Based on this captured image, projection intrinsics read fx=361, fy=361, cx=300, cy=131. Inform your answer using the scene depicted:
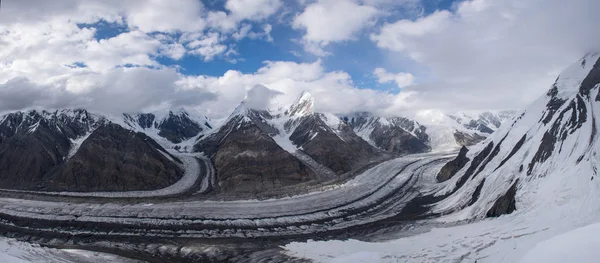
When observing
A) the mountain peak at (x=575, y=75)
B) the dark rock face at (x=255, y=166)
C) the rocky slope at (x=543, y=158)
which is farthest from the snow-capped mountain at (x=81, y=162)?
the mountain peak at (x=575, y=75)

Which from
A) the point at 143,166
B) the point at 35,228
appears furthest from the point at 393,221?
the point at 143,166

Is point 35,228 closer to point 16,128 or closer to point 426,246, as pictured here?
point 426,246

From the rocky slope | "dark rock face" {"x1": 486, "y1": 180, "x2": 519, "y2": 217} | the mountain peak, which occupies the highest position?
the mountain peak

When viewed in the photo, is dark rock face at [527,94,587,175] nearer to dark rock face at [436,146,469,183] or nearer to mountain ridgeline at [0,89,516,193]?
dark rock face at [436,146,469,183]

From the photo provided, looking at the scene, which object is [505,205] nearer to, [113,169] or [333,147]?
[113,169]

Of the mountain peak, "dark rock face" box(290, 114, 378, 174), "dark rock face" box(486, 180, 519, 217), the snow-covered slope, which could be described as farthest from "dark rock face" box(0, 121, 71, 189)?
the mountain peak

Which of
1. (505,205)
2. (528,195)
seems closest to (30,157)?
(505,205)
